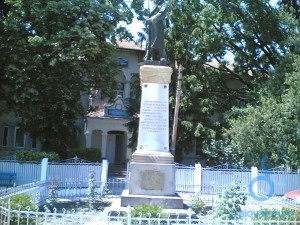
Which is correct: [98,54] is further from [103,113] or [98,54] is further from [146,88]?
[146,88]

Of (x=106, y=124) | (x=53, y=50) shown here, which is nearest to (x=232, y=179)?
(x=53, y=50)

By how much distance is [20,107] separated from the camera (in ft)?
71.7

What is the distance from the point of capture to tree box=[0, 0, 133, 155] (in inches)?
814

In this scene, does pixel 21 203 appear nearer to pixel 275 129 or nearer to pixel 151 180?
pixel 151 180

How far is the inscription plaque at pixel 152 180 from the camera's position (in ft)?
34.7

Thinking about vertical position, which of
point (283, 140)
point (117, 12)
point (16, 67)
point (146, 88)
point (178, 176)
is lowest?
point (178, 176)

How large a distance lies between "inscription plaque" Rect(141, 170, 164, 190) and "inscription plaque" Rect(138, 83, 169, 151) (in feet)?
2.47

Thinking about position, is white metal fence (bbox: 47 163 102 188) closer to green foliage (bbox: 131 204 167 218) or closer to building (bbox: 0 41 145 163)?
building (bbox: 0 41 145 163)

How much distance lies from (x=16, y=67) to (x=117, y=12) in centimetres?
675

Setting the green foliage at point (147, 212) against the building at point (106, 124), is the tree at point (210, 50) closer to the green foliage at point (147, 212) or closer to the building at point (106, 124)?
the building at point (106, 124)

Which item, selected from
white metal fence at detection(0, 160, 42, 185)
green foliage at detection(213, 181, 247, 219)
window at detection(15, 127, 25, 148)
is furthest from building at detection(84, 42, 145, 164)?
green foliage at detection(213, 181, 247, 219)

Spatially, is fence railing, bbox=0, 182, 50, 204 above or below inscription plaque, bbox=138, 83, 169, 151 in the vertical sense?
below

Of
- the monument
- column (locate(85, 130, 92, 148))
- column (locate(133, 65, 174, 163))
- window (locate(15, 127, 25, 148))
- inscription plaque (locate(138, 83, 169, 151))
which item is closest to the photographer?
the monument

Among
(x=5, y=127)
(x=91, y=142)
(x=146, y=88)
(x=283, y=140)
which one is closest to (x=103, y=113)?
(x=91, y=142)
